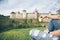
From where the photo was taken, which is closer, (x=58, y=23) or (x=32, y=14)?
(x=58, y=23)

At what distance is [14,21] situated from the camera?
8.00ft

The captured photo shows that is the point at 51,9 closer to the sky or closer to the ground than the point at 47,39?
closer to the sky

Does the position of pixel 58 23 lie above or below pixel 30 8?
below

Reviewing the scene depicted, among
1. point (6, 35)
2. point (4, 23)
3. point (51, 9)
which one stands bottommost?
point (6, 35)

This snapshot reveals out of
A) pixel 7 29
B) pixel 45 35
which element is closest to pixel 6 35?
pixel 7 29

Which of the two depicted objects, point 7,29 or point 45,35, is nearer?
point 45,35

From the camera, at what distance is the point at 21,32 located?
238cm

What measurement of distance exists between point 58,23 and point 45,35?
36 cm

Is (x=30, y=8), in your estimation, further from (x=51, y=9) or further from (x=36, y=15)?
(x=51, y=9)

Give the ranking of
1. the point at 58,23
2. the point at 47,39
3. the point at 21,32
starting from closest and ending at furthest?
the point at 47,39 → the point at 58,23 → the point at 21,32

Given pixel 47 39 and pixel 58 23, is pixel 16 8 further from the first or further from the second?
pixel 47 39

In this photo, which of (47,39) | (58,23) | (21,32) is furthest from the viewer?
(21,32)

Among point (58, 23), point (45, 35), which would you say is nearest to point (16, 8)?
point (58, 23)

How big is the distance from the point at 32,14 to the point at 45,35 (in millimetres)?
1055
